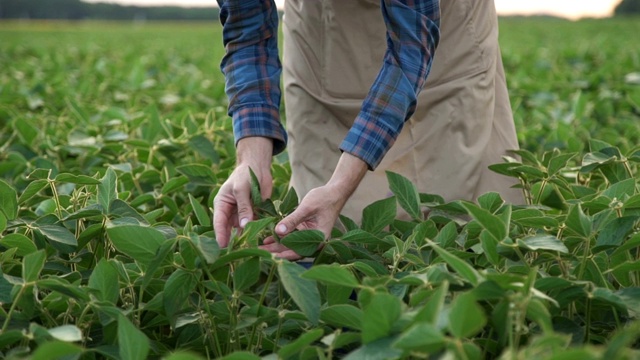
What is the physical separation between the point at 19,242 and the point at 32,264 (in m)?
0.24

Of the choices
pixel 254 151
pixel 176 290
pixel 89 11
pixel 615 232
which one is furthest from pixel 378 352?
pixel 89 11

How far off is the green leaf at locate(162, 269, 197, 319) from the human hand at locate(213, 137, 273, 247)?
0.29 metres

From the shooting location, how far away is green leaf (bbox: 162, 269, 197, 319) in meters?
1.15

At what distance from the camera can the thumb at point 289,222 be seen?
1.37m

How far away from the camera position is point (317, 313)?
1060 millimetres

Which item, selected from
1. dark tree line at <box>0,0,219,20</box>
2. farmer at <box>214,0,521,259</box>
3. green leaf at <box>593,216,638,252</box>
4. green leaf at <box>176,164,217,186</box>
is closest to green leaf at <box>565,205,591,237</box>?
green leaf at <box>593,216,638,252</box>

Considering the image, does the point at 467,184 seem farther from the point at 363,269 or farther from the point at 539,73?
the point at 539,73

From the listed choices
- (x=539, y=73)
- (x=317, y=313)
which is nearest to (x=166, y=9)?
(x=539, y=73)

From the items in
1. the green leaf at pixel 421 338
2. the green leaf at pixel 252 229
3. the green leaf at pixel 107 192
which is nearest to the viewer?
the green leaf at pixel 421 338

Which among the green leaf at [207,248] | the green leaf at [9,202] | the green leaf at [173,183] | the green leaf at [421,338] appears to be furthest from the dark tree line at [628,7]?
the green leaf at [421,338]

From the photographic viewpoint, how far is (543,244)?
1093 mm

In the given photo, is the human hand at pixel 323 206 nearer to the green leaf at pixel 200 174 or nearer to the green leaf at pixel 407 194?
the green leaf at pixel 407 194

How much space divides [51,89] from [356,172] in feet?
8.50

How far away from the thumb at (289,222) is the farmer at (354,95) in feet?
0.76
